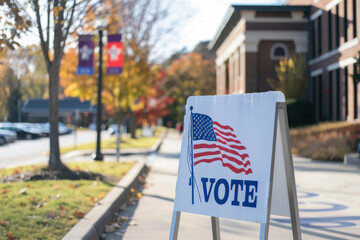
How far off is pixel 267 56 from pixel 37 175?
27.0 meters

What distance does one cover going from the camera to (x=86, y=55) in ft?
57.5

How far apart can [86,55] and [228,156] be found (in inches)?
525

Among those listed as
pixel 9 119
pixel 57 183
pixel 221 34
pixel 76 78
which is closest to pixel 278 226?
pixel 57 183

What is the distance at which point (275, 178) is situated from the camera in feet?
16.3

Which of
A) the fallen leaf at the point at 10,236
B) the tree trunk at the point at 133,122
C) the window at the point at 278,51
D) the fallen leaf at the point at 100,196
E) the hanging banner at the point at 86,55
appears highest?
the window at the point at 278,51

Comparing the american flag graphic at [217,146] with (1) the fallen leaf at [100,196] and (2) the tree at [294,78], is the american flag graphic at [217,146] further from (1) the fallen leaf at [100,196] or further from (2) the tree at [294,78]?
(2) the tree at [294,78]

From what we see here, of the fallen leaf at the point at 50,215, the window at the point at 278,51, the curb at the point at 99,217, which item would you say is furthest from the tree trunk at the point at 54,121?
the window at the point at 278,51

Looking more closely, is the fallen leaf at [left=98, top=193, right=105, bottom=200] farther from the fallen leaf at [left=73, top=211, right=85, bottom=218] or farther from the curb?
the fallen leaf at [left=73, top=211, right=85, bottom=218]

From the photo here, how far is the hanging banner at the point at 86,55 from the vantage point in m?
16.6

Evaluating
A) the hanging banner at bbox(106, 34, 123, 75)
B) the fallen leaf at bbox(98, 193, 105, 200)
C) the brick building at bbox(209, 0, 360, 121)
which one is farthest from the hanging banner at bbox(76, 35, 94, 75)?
the brick building at bbox(209, 0, 360, 121)

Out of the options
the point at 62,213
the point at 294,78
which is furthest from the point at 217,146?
the point at 294,78

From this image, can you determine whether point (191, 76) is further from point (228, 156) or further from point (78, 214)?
point (228, 156)

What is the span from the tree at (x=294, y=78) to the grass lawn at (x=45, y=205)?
2295cm

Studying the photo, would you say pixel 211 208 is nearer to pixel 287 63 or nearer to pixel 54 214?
pixel 54 214
